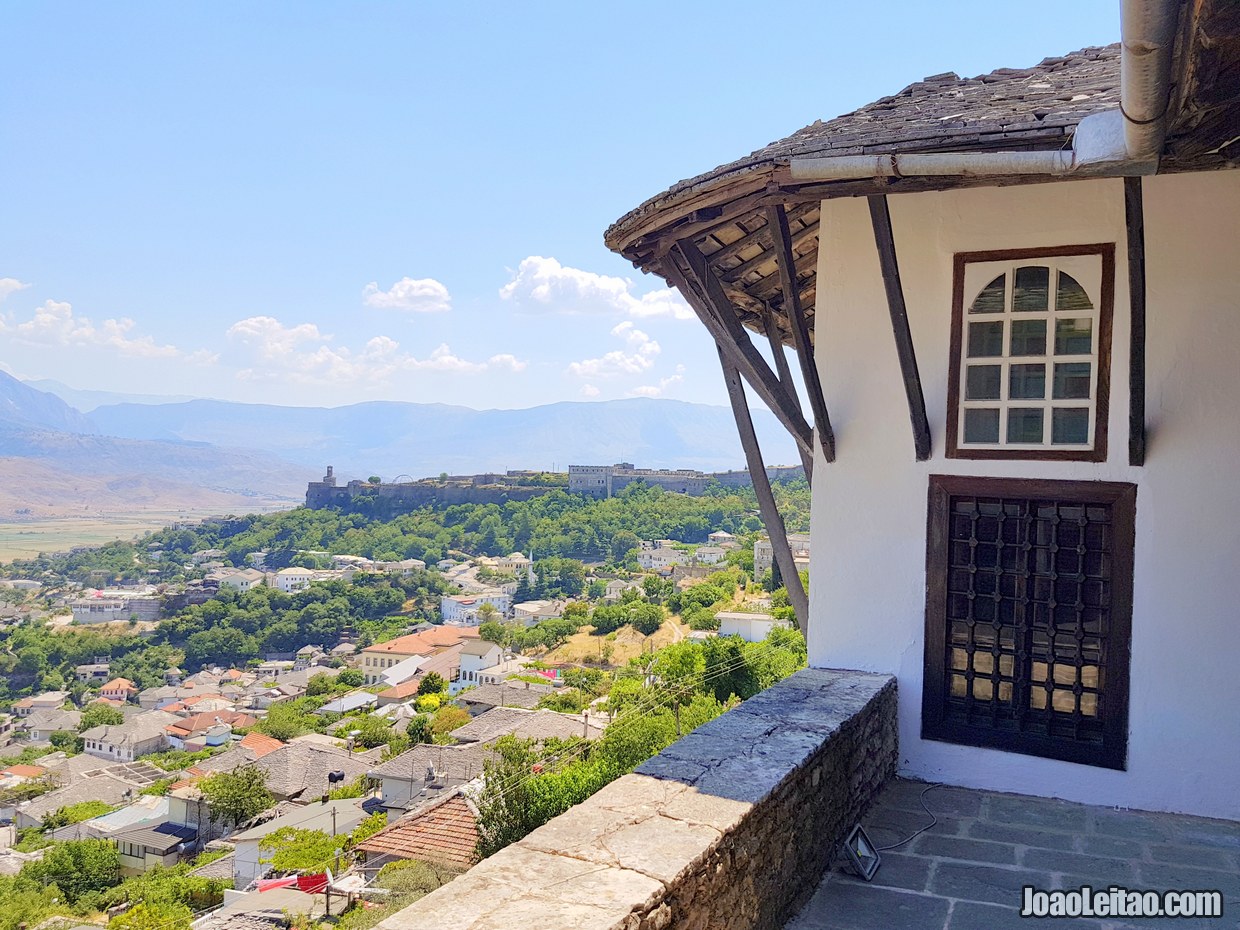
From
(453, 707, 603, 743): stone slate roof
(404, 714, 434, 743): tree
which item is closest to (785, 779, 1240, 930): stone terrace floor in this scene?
(453, 707, 603, 743): stone slate roof

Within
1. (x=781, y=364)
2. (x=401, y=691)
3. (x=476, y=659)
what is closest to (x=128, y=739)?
(x=401, y=691)

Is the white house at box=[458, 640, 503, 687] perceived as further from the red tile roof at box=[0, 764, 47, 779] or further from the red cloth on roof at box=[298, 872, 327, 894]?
the red cloth on roof at box=[298, 872, 327, 894]

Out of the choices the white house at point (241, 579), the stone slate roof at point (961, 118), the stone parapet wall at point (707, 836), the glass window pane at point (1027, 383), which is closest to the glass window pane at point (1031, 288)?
the glass window pane at point (1027, 383)

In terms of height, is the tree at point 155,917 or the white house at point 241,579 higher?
the tree at point 155,917

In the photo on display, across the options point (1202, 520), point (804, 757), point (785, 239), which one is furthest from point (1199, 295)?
point (804, 757)

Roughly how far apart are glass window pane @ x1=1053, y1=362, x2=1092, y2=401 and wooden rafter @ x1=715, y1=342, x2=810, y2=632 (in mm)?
1407

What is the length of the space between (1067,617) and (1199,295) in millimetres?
1328

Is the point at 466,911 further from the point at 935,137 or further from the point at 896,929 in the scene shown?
the point at 935,137

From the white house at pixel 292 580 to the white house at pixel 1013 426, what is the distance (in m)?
79.6

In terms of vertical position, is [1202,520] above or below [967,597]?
above

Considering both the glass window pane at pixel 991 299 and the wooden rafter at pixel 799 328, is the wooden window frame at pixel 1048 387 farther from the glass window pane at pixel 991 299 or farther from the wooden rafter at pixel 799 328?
the wooden rafter at pixel 799 328

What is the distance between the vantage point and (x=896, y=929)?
8.34 ft

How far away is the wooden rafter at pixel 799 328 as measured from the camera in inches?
136

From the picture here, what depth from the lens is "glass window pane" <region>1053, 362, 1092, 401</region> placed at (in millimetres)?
3613
